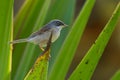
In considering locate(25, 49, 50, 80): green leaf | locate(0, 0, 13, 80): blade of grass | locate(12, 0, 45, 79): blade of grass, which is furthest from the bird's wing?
locate(25, 49, 50, 80): green leaf

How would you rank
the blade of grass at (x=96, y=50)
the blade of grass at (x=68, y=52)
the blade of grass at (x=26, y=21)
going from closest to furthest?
the blade of grass at (x=96, y=50)
the blade of grass at (x=68, y=52)
the blade of grass at (x=26, y=21)

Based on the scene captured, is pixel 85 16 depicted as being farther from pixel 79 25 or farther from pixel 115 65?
pixel 115 65

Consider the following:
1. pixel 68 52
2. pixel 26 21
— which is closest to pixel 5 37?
pixel 68 52

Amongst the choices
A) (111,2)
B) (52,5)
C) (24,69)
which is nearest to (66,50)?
(24,69)

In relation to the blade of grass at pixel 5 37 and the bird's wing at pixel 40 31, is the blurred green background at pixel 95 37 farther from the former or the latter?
the blade of grass at pixel 5 37

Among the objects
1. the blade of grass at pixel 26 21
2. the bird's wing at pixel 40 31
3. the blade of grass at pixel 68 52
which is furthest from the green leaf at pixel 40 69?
the blade of grass at pixel 26 21

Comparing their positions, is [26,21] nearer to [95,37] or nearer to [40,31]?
[40,31]
